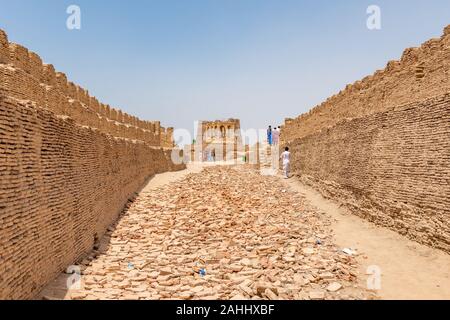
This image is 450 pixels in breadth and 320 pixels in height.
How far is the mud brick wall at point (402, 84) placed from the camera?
9.95m

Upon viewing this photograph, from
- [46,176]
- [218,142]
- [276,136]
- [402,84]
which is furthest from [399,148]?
[218,142]

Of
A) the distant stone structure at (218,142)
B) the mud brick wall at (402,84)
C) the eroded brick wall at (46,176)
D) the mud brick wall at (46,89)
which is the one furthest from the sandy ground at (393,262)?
the distant stone structure at (218,142)

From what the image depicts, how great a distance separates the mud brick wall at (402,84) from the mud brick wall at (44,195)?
9.90 m

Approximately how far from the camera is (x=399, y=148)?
9.79 m

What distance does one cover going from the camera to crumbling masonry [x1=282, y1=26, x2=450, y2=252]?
325 inches

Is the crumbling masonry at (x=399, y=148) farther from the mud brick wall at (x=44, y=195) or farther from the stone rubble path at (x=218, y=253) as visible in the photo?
the mud brick wall at (x=44, y=195)

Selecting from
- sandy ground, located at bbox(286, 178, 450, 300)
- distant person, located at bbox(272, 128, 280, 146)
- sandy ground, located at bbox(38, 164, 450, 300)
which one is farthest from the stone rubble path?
distant person, located at bbox(272, 128, 280, 146)

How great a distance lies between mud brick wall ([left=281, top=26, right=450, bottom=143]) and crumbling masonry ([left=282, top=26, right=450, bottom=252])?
1.1 inches

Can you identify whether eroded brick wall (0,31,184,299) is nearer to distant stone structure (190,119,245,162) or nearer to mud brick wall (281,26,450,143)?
mud brick wall (281,26,450,143)

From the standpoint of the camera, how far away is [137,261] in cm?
842

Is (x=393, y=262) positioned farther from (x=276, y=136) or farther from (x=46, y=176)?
(x=276, y=136)

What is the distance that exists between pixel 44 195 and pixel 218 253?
460 cm
